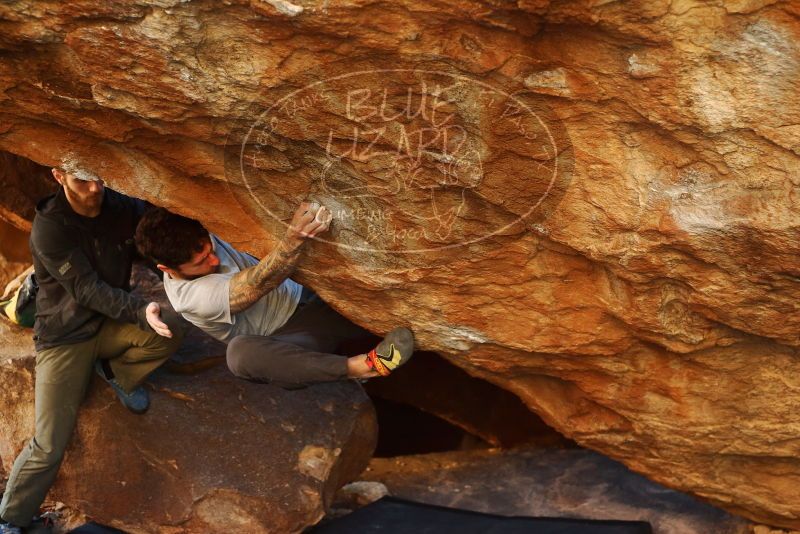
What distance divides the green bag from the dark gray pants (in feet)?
3.31

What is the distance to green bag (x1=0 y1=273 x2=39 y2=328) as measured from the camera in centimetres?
432

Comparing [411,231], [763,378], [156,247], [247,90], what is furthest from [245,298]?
[763,378]

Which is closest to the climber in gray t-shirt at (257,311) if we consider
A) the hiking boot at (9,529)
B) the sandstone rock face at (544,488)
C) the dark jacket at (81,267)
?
the dark jacket at (81,267)

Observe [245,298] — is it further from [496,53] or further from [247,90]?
[496,53]

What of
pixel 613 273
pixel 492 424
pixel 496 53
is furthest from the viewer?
pixel 492 424

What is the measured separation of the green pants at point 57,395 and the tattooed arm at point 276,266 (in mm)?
522

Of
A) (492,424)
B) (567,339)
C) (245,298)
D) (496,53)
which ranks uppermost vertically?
(496,53)

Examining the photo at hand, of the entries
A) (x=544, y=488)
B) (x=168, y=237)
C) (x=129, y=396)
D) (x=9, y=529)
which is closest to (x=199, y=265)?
(x=168, y=237)

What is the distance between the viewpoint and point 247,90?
9.62 ft

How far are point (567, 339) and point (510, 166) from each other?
76cm

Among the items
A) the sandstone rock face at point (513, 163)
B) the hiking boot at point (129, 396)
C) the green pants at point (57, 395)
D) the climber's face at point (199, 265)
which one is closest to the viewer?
the sandstone rock face at point (513, 163)

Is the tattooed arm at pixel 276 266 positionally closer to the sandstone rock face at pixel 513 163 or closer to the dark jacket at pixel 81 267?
the sandstone rock face at pixel 513 163

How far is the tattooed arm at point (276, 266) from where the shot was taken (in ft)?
11.0

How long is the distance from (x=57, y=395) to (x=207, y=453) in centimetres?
64
